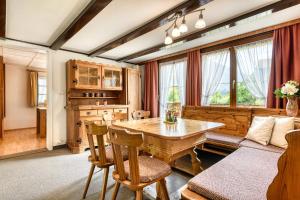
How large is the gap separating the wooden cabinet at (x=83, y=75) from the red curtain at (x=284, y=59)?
3625 mm

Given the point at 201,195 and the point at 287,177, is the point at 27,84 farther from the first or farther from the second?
the point at 287,177

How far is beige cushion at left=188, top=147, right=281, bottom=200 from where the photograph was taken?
3.83 ft

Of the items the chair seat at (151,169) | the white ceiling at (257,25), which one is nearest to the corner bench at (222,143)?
the chair seat at (151,169)

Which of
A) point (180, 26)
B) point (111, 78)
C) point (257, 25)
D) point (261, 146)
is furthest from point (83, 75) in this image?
point (261, 146)

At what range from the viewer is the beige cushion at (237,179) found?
1.17m

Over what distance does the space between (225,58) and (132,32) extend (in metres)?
2.01

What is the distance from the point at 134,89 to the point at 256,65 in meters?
3.05

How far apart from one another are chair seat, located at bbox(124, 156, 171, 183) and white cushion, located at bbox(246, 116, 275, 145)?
160 cm

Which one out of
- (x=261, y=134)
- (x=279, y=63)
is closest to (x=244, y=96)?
(x=279, y=63)

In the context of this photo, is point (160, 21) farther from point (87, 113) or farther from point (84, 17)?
point (87, 113)

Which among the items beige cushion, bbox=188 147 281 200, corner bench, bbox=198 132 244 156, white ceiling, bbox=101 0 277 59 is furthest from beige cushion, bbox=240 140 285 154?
white ceiling, bbox=101 0 277 59

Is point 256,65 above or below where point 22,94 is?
above

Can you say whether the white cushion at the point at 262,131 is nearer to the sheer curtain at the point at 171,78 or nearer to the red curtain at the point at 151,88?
the sheer curtain at the point at 171,78

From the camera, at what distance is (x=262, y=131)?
2.39 m
